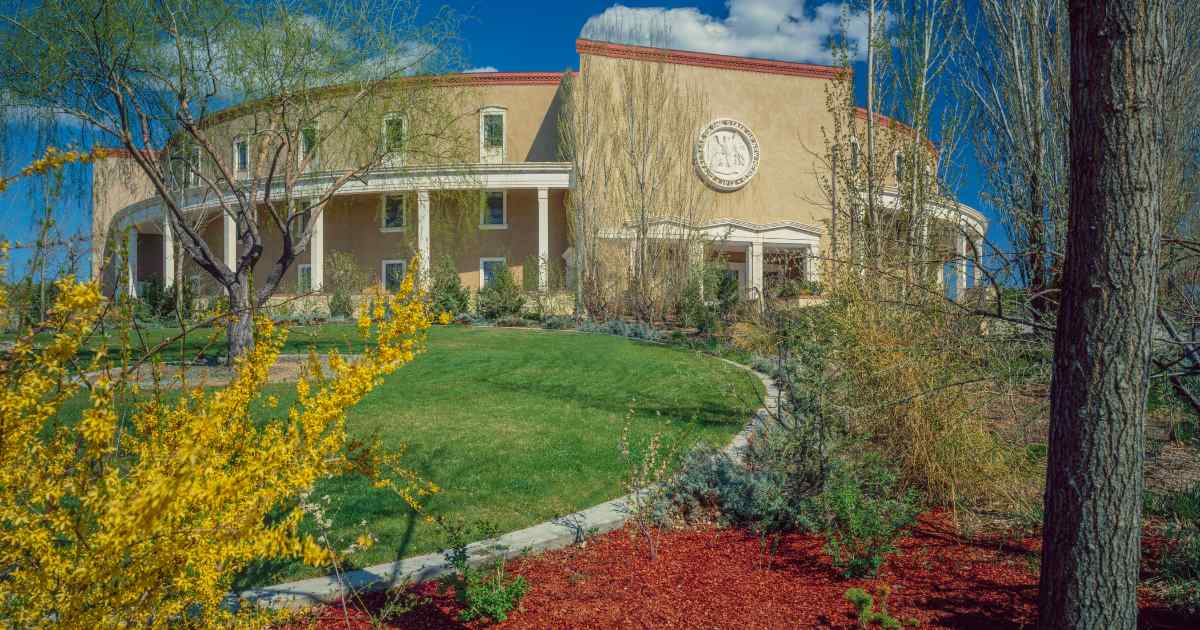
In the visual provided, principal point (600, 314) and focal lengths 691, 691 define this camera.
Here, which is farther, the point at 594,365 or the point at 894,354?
the point at 594,365

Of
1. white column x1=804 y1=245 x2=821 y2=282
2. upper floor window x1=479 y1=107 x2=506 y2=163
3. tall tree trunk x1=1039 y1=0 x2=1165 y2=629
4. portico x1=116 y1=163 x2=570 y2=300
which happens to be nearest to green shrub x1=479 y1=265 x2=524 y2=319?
portico x1=116 y1=163 x2=570 y2=300

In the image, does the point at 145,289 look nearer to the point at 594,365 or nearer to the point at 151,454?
the point at 594,365

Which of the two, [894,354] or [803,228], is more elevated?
[803,228]

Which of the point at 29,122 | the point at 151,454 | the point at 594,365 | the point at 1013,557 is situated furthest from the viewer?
the point at 594,365

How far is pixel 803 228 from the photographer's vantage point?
25.1m

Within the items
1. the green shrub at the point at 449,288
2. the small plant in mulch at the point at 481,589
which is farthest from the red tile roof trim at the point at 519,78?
the small plant in mulch at the point at 481,589

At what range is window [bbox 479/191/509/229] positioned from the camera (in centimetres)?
2591

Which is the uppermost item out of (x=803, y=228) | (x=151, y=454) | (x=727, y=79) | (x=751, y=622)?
(x=727, y=79)

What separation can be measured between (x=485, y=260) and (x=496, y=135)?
4.69 meters

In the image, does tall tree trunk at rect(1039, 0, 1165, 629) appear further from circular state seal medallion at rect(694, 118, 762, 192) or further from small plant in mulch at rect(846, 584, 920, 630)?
circular state seal medallion at rect(694, 118, 762, 192)

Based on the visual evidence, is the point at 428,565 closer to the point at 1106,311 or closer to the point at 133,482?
the point at 133,482

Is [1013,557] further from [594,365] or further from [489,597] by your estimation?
[594,365]

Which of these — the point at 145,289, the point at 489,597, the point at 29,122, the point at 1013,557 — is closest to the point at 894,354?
the point at 1013,557

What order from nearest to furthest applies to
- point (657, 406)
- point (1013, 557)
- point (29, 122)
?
point (1013, 557) → point (657, 406) → point (29, 122)
